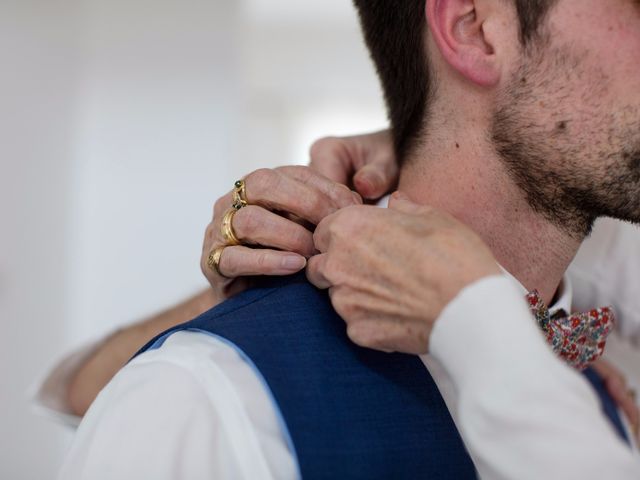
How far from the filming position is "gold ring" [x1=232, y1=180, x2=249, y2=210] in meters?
0.94

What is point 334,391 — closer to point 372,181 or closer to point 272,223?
point 272,223

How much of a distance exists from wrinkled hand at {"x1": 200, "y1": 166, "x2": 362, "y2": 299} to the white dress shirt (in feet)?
0.42

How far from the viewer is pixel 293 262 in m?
0.88

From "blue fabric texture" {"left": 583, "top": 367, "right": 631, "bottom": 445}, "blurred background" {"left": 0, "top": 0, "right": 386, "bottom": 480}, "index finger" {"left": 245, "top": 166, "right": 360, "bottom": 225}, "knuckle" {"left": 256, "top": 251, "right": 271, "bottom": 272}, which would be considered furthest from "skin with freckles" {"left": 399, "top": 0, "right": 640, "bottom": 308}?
"blurred background" {"left": 0, "top": 0, "right": 386, "bottom": 480}

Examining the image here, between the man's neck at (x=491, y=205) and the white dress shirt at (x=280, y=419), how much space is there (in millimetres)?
305

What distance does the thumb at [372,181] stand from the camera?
3.60 feet

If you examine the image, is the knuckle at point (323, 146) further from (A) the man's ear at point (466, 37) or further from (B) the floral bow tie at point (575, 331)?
(B) the floral bow tie at point (575, 331)

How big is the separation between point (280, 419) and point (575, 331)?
46cm

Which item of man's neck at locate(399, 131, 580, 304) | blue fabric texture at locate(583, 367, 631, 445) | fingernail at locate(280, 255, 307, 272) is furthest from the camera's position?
blue fabric texture at locate(583, 367, 631, 445)

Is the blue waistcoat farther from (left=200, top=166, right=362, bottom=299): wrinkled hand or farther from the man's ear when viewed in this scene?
the man's ear

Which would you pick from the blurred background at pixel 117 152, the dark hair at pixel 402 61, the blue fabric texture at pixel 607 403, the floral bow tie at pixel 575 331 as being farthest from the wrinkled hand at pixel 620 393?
the blurred background at pixel 117 152

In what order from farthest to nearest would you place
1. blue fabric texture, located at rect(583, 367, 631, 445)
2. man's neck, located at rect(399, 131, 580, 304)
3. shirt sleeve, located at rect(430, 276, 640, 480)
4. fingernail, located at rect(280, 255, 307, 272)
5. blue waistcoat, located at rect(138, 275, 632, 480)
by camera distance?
blue fabric texture, located at rect(583, 367, 631, 445)
man's neck, located at rect(399, 131, 580, 304)
fingernail, located at rect(280, 255, 307, 272)
blue waistcoat, located at rect(138, 275, 632, 480)
shirt sleeve, located at rect(430, 276, 640, 480)

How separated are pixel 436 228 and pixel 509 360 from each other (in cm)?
16

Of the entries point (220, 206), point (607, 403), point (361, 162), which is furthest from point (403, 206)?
point (607, 403)
